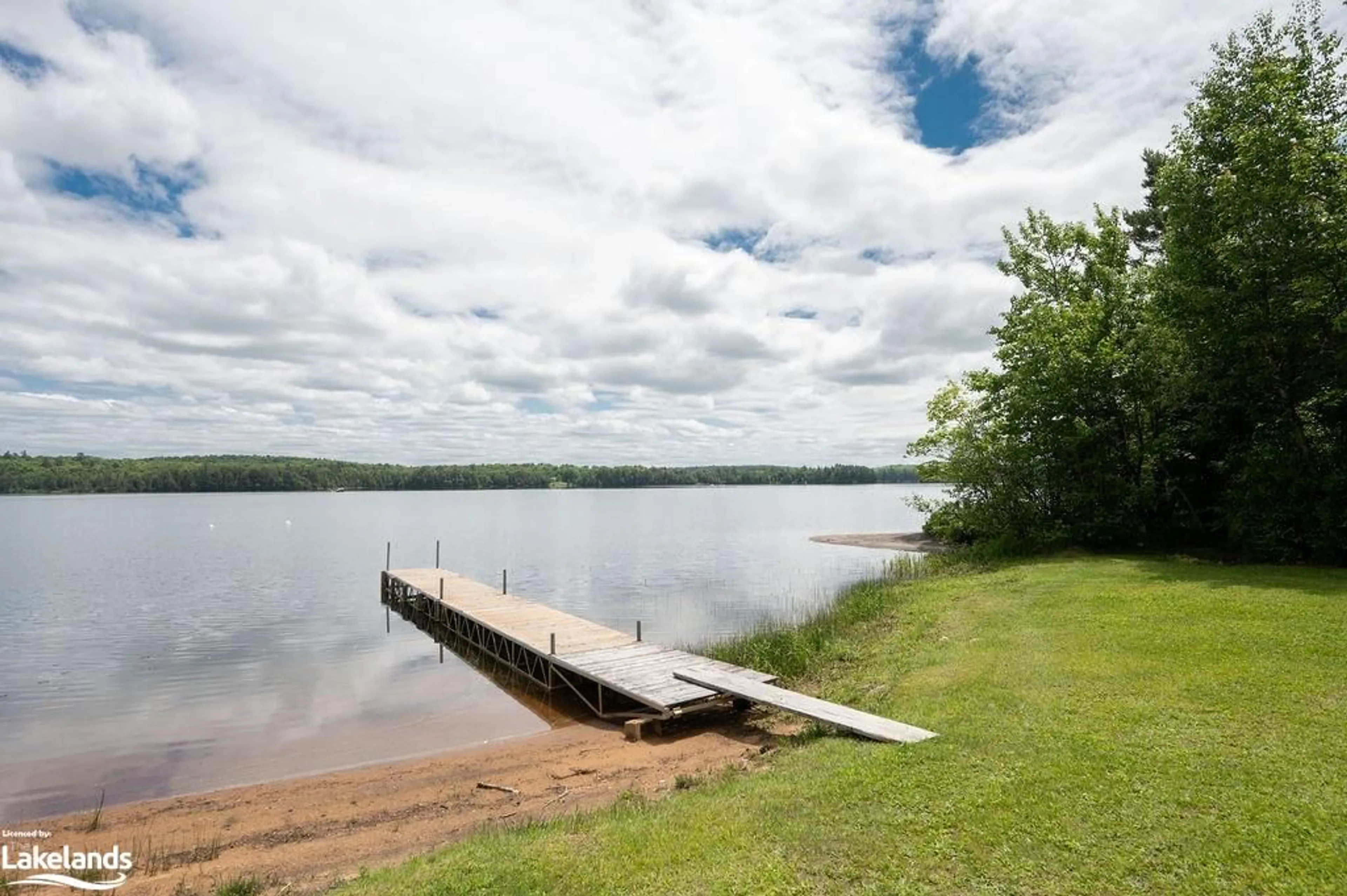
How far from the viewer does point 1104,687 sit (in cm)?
898

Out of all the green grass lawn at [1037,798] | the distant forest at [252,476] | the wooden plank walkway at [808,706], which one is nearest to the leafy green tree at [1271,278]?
the green grass lawn at [1037,798]

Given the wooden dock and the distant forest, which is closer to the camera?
the wooden dock

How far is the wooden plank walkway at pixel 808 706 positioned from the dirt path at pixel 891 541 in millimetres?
24496

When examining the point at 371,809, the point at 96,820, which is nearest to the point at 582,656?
the point at 371,809

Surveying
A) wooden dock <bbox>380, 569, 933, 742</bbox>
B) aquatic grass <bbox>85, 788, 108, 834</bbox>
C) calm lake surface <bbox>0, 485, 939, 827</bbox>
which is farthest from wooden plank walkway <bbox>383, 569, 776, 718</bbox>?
aquatic grass <bbox>85, 788, 108, 834</bbox>

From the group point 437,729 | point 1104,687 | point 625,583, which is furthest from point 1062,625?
point 625,583

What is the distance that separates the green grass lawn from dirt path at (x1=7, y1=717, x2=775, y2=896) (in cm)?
142

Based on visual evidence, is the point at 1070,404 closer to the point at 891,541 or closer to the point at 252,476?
the point at 891,541

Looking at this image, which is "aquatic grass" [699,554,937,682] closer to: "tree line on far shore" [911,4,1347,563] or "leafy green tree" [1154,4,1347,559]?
"tree line on far shore" [911,4,1347,563]

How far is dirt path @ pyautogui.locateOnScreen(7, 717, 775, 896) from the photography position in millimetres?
A: 7898

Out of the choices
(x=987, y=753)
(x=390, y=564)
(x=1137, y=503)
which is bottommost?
(x=390, y=564)

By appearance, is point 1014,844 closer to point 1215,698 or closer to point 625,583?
point 1215,698

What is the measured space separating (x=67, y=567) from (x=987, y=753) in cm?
4549

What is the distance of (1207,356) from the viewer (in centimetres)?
1986
